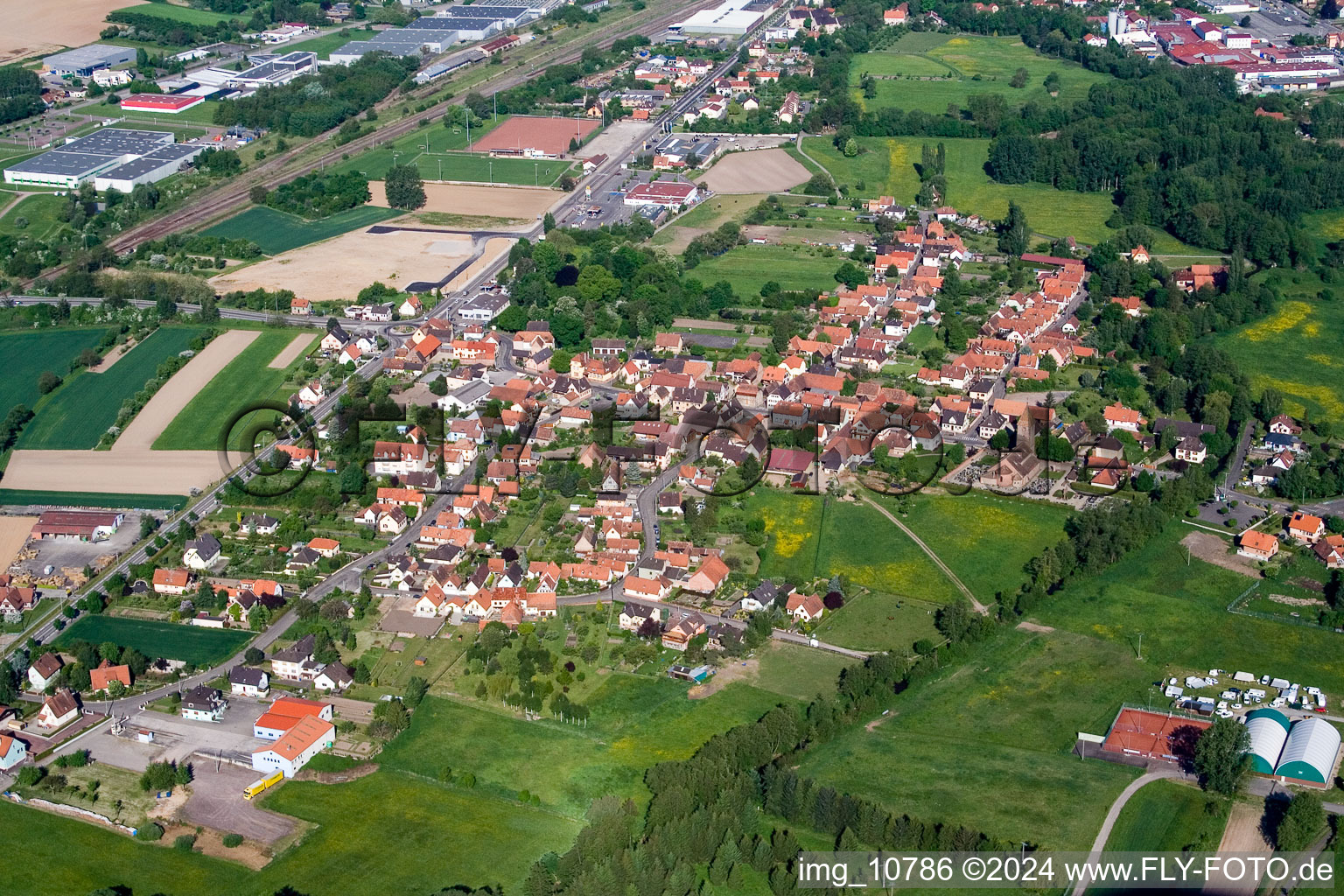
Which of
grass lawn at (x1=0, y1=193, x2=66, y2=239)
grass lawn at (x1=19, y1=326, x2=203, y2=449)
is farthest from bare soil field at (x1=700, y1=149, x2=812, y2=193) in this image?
grass lawn at (x1=0, y1=193, x2=66, y2=239)

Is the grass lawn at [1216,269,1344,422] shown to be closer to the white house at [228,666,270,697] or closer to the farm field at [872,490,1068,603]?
the farm field at [872,490,1068,603]

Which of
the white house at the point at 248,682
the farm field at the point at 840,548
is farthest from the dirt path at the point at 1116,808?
the white house at the point at 248,682

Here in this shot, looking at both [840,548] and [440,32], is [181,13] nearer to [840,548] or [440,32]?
[440,32]

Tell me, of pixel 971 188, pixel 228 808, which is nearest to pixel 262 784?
pixel 228 808

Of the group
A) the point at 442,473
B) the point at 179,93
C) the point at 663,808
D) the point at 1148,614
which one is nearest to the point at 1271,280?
the point at 1148,614

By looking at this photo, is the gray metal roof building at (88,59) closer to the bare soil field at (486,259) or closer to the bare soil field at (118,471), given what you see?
the bare soil field at (486,259)
